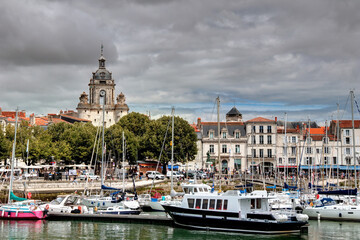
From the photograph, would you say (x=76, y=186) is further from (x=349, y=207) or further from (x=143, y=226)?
(x=349, y=207)

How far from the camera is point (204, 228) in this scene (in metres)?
32.6

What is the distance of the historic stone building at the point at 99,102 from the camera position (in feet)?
397

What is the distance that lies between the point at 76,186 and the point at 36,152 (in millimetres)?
12736

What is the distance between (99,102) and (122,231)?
91711 millimetres

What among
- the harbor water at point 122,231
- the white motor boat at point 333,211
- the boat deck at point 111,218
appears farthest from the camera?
the white motor boat at point 333,211

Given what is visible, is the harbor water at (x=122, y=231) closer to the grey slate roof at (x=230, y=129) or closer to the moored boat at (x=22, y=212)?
the moored boat at (x=22, y=212)

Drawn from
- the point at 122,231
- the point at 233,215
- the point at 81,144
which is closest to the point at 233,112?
the point at 81,144

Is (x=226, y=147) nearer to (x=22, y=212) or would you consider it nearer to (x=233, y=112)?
(x=233, y=112)

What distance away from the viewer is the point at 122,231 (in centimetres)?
3359

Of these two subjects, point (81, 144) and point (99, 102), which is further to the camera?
point (99, 102)

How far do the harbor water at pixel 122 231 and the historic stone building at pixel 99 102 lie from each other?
273 ft

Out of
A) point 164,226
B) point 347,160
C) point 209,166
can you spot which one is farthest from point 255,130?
point 164,226

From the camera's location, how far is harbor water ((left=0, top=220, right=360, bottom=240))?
31.2 m

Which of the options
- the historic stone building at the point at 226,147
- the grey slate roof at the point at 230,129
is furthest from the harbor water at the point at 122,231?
the grey slate roof at the point at 230,129
